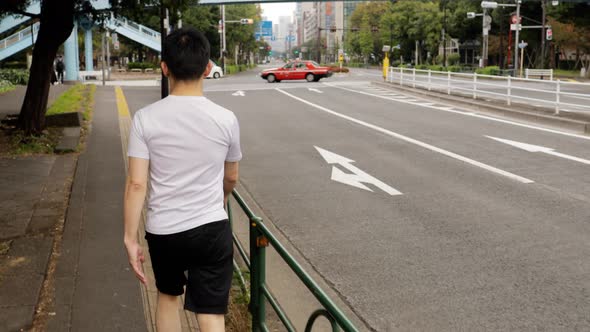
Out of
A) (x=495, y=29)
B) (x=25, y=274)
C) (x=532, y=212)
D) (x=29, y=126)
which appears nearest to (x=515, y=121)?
(x=532, y=212)

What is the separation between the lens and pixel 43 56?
47.1ft

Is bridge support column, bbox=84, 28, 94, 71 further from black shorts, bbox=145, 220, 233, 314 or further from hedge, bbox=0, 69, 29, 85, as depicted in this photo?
black shorts, bbox=145, 220, 233, 314

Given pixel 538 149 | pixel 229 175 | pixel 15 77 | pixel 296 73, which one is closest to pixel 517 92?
pixel 296 73

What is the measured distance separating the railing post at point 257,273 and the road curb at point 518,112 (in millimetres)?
13667

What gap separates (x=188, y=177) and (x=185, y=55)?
21.2 inches

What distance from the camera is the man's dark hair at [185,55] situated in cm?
304

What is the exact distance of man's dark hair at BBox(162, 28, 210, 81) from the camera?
304 centimetres

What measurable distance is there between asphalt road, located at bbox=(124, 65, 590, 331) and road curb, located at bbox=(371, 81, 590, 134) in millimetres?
850

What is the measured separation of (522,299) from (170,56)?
11.5 ft

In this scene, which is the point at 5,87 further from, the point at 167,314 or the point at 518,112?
the point at 167,314

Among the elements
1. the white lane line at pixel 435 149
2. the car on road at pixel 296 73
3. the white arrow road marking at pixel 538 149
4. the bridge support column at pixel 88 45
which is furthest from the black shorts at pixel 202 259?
the bridge support column at pixel 88 45

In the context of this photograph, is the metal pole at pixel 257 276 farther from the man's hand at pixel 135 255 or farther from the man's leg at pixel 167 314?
the man's hand at pixel 135 255

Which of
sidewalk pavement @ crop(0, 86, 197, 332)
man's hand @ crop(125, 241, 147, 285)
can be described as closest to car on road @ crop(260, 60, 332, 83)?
sidewalk pavement @ crop(0, 86, 197, 332)

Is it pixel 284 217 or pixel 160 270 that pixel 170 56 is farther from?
pixel 284 217
